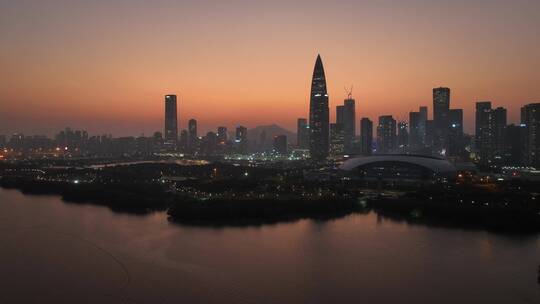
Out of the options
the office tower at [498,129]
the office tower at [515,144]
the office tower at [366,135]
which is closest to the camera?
the office tower at [515,144]

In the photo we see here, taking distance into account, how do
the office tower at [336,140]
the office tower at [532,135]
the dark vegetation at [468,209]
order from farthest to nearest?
the office tower at [336,140] < the office tower at [532,135] < the dark vegetation at [468,209]

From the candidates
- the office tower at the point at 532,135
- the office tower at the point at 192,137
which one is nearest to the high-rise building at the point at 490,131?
the office tower at the point at 532,135

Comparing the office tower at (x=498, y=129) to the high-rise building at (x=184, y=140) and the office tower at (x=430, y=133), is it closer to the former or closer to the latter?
the office tower at (x=430, y=133)

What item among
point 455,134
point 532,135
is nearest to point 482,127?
point 455,134

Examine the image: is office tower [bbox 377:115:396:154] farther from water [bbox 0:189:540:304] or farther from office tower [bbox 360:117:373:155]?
water [bbox 0:189:540:304]

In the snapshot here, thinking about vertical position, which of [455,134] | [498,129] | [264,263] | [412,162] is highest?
[498,129]

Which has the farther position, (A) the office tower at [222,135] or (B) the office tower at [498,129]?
(A) the office tower at [222,135]

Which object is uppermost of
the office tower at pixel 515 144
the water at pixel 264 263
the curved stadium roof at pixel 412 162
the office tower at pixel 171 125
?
the office tower at pixel 171 125

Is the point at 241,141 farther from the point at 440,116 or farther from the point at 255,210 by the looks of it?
the point at 255,210
